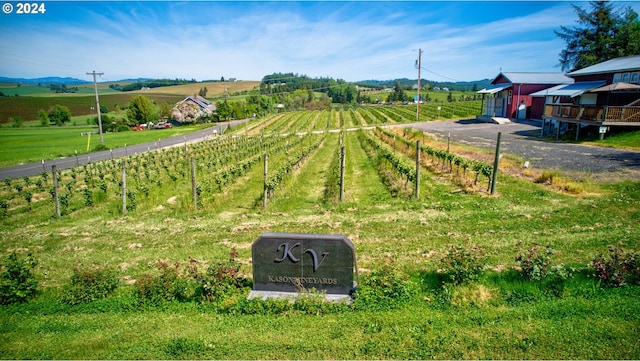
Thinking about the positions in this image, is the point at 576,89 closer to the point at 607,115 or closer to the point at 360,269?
the point at 607,115

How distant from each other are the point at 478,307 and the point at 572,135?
26.8 meters

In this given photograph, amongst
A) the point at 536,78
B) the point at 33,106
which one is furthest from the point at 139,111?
the point at 536,78

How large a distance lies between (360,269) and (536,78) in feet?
154

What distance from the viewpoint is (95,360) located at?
4.54 metres

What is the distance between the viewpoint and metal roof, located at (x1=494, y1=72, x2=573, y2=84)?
41.8 meters

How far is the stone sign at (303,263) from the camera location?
19.5 feet

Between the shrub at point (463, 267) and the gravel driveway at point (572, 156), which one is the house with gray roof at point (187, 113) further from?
the shrub at point (463, 267)

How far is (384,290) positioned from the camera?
19.1 feet

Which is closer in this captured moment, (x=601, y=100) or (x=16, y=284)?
(x=16, y=284)

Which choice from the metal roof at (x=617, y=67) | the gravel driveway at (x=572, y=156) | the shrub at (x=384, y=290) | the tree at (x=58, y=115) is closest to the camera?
the shrub at (x=384, y=290)

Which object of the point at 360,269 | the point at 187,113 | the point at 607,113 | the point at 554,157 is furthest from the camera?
the point at 187,113

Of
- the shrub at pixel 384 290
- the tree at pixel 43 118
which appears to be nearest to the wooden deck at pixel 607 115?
the shrub at pixel 384 290

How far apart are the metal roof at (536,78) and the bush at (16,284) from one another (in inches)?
1853

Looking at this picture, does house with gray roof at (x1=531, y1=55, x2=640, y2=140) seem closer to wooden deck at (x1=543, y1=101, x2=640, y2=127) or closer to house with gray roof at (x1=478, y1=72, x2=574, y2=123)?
wooden deck at (x1=543, y1=101, x2=640, y2=127)
